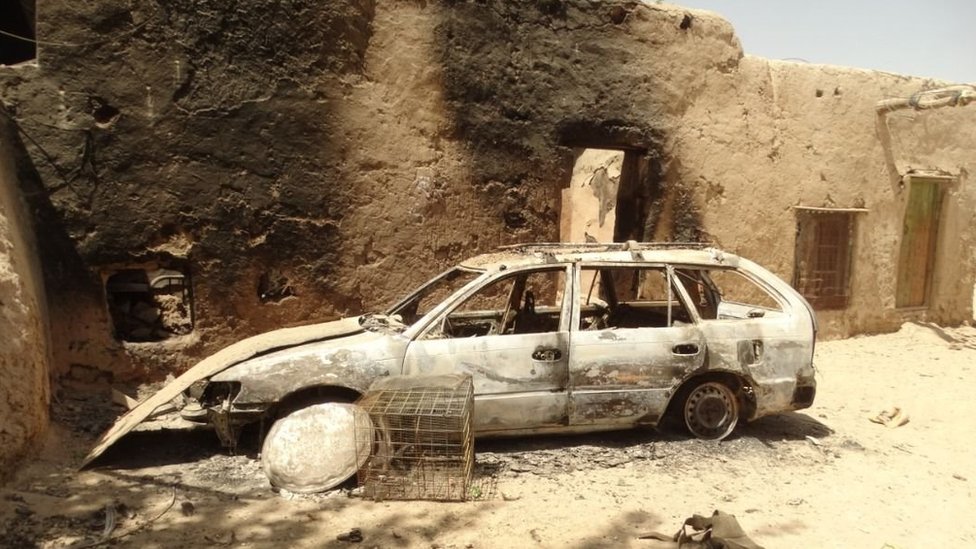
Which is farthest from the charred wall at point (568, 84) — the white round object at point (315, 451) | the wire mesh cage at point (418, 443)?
the white round object at point (315, 451)

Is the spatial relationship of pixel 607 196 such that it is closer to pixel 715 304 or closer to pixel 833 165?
pixel 833 165

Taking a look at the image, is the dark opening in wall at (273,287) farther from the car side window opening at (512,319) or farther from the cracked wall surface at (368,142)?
the car side window opening at (512,319)

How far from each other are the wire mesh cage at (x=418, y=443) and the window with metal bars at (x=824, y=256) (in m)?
5.95

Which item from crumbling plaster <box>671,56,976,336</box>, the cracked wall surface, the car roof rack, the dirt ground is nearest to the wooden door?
crumbling plaster <box>671,56,976,336</box>

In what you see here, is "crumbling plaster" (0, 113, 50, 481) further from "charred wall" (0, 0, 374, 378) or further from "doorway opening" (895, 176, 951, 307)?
"doorway opening" (895, 176, 951, 307)

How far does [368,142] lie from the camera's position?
606 cm

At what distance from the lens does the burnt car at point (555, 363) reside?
158 inches

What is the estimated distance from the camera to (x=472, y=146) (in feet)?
21.3

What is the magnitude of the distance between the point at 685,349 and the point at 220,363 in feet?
10.5

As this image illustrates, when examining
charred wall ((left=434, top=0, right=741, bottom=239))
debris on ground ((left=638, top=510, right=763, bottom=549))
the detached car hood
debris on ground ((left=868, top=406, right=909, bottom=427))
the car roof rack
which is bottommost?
debris on ground ((left=868, top=406, right=909, bottom=427))

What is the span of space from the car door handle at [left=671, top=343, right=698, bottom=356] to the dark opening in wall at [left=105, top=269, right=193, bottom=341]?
4.27m

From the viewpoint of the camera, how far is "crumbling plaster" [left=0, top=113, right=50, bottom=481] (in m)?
3.85

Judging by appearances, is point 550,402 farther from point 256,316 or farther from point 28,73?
point 28,73

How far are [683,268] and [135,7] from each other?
5.08 metres
